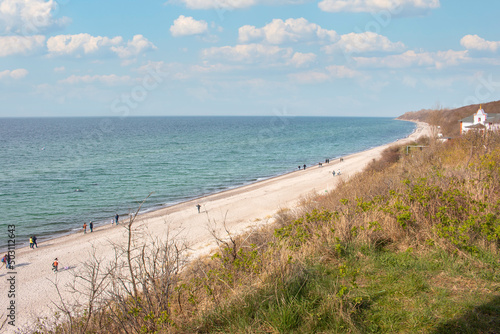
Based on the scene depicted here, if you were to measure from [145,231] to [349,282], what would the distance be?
13962mm

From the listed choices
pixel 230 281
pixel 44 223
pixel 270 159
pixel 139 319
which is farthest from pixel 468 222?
pixel 270 159

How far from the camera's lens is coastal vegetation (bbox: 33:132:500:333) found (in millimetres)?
4258

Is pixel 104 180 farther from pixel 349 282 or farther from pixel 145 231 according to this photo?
pixel 349 282

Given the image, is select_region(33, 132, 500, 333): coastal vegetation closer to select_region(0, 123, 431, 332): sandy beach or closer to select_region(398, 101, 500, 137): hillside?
select_region(0, 123, 431, 332): sandy beach

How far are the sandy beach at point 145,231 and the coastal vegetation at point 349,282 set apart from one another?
2.68 meters

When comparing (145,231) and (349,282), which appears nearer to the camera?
(349,282)

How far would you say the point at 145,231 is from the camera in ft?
57.0

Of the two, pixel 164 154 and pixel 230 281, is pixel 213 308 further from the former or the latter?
pixel 164 154

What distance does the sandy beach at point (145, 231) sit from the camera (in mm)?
15328

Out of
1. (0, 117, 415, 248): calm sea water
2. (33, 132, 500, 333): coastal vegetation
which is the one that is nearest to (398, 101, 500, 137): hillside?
(0, 117, 415, 248): calm sea water

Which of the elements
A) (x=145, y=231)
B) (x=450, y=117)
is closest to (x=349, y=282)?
(x=145, y=231)

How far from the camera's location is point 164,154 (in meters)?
67.8

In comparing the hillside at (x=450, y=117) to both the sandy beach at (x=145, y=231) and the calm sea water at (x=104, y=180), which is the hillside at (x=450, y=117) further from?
the calm sea water at (x=104, y=180)

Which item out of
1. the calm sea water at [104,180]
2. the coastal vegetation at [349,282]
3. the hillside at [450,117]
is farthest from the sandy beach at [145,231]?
the hillside at [450,117]
